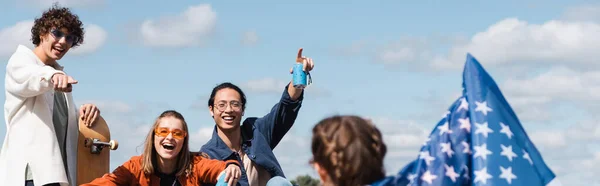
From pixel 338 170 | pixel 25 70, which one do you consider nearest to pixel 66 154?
pixel 25 70

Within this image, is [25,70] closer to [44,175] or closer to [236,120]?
[44,175]

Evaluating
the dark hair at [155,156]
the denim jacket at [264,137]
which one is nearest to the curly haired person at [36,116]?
the dark hair at [155,156]

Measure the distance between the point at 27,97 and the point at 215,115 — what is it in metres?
1.57

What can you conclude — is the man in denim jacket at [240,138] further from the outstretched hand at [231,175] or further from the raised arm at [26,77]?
the raised arm at [26,77]

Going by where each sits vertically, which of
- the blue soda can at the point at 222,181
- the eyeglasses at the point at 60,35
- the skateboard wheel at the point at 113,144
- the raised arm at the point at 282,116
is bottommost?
the blue soda can at the point at 222,181

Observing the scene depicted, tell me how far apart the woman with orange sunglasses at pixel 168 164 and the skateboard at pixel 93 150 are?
758 mm

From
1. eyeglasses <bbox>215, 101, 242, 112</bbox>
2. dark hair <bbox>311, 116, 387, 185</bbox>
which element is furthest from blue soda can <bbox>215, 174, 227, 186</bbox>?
dark hair <bbox>311, 116, 387, 185</bbox>

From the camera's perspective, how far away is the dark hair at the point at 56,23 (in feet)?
24.5

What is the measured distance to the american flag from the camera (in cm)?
451

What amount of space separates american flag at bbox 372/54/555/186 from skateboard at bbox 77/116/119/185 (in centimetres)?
381

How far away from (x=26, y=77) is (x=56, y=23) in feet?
2.08

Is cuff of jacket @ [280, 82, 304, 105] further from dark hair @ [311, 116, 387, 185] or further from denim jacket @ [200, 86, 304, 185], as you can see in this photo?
dark hair @ [311, 116, 387, 185]

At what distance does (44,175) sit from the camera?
7270 millimetres

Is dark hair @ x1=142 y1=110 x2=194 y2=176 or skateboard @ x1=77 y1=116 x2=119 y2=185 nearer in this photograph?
dark hair @ x1=142 y1=110 x2=194 y2=176
